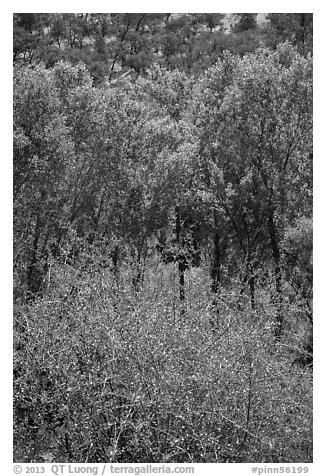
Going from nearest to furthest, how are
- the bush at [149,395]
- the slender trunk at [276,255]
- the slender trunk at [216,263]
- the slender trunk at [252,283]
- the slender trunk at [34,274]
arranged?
the bush at [149,395] → the slender trunk at [252,283] → the slender trunk at [276,255] → the slender trunk at [34,274] → the slender trunk at [216,263]

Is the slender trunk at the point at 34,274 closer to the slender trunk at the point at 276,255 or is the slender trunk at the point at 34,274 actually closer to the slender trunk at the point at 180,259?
the slender trunk at the point at 180,259

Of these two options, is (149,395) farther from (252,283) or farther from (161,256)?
(161,256)

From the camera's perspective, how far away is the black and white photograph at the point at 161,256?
7141 mm

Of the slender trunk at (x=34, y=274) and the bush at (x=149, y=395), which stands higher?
the slender trunk at (x=34, y=274)

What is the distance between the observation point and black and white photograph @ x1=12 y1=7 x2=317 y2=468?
714 centimetres

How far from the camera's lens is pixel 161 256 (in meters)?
14.6

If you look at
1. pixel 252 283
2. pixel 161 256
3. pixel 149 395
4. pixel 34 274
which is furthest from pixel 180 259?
pixel 149 395

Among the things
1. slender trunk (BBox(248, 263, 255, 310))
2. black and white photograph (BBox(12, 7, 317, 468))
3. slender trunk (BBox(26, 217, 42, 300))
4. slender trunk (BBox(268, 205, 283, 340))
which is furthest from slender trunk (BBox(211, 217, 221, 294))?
slender trunk (BBox(26, 217, 42, 300))

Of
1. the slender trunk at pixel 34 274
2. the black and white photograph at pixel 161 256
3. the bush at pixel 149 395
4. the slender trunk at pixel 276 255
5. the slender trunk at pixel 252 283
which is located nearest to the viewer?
the bush at pixel 149 395

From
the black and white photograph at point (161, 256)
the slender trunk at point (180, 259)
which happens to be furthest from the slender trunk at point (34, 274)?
the slender trunk at point (180, 259)

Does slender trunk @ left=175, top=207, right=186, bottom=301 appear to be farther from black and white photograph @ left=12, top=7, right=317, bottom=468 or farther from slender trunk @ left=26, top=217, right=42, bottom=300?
slender trunk @ left=26, top=217, right=42, bottom=300

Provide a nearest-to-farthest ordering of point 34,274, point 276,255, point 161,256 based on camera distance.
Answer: point 34,274, point 276,255, point 161,256

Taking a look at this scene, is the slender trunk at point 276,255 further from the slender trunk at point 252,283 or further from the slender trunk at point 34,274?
the slender trunk at point 34,274

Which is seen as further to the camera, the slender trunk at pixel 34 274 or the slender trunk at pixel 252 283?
the slender trunk at pixel 34 274
